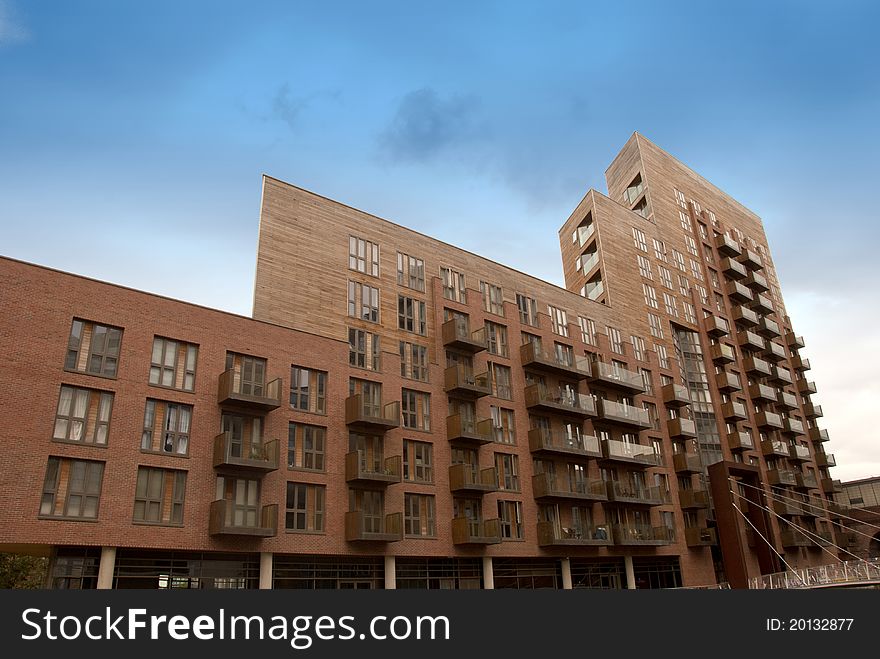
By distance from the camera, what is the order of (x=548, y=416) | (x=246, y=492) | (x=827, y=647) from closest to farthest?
1. (x=827, y=647)
2. (x=246, y=492)
3. (x=548, y=416)

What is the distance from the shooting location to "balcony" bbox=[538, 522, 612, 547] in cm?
4272

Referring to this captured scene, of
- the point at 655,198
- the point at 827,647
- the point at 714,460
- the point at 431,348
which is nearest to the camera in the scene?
the point at 827,647

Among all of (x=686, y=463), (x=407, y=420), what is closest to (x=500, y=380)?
(x=407, y=420)

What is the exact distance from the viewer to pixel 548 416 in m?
47.8

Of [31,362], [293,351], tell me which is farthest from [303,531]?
[31,362]

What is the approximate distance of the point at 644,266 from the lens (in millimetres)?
61281

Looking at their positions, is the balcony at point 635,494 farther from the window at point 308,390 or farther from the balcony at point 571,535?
the window at point 308,390

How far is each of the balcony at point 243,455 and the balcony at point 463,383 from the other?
505 inches

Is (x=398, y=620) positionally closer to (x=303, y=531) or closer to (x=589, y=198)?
(x=303, y=531)

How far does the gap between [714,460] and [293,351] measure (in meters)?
38.8

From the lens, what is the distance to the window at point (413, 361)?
1615 inches

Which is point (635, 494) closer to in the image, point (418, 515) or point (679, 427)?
point (679, 427)

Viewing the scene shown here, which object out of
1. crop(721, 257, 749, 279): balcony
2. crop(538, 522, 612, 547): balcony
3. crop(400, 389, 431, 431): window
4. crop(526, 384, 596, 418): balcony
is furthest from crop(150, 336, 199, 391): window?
crop(721, 257, 749, 279): balcony

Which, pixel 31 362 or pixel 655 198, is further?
pixel 655 198
